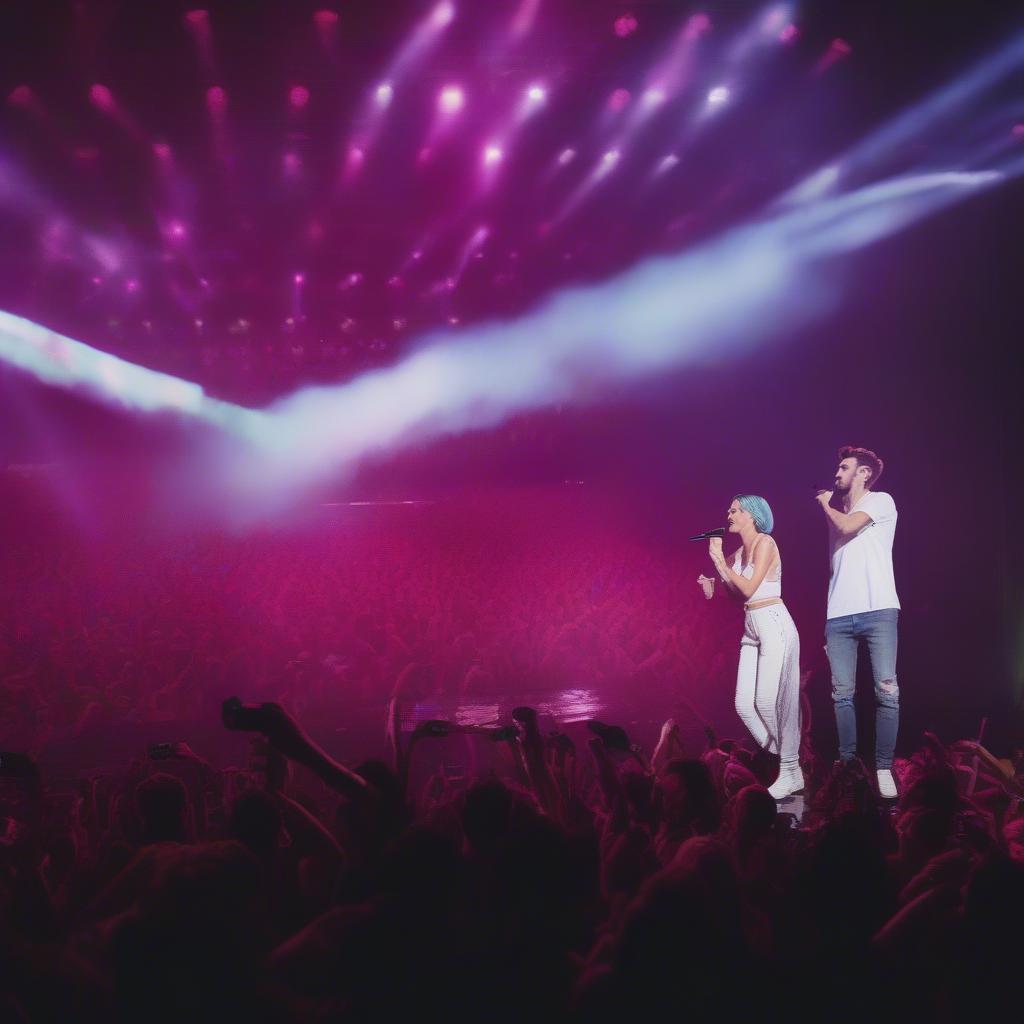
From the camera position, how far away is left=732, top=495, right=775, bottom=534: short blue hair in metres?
4.88

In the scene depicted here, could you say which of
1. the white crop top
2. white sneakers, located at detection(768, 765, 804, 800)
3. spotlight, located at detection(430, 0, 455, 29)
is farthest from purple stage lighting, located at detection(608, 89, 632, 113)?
white sneakers, located at detection(768, 765, 804, 800)

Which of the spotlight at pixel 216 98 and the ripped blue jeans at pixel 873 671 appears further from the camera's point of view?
the spotlight at pixel 216 98

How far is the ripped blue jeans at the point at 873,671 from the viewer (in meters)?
4.72

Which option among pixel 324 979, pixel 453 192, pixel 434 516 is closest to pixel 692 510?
pixel 434 516

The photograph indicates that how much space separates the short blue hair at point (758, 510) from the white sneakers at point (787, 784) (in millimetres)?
1303

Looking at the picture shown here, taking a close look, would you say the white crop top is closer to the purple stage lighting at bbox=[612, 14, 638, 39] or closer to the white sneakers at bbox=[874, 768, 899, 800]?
the white sneakers at bbox=[874, 768, 899, 800]

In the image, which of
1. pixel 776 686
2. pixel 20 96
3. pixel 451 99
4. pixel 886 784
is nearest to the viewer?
pixel 886 784

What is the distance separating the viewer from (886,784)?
15.3ft

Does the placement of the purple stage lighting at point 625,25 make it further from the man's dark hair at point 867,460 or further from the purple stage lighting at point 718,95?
the man's dark hair at point 867,460

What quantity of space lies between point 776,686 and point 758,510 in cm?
97

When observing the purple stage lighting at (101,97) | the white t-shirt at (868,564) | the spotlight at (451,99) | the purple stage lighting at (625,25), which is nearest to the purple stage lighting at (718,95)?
the purple stage lighting at (625,25)

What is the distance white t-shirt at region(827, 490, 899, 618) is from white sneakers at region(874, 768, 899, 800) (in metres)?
0.85

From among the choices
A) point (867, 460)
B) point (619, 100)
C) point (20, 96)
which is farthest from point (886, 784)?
point (20, 96)

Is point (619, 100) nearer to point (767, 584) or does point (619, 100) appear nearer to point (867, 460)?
point (867, 460)
